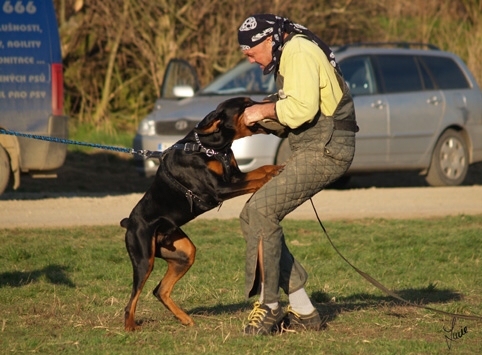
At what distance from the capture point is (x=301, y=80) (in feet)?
15.3

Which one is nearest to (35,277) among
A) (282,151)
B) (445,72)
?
(282,151)

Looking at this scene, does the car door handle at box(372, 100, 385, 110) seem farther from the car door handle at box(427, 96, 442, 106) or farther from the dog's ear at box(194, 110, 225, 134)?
the dog's ear at box(194, 110, 225, 134)

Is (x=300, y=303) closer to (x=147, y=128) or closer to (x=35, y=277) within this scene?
(x=35, y=277)

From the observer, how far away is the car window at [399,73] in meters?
11.9

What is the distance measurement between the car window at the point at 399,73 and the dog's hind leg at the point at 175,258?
279 inches

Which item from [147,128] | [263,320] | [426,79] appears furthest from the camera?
[426,79]

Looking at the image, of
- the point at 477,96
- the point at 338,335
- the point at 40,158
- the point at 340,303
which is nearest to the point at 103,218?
the point at 40,158

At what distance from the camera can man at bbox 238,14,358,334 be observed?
15.6ft

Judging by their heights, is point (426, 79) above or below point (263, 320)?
above

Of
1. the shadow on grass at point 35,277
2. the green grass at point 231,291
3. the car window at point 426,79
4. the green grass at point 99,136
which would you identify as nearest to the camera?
the green grass at point 231,291

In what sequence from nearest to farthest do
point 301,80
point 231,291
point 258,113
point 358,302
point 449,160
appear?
point 301,80
point 258,113
point 358,302
point 231,291
point 449,160

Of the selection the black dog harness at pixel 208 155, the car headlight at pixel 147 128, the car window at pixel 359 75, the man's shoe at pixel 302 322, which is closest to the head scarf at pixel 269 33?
the black dog harness at pixel 208 155

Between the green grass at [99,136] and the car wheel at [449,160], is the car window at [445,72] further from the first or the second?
the green grass at [99,136]

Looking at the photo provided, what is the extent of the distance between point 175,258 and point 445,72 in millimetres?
8209
